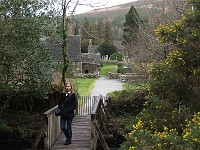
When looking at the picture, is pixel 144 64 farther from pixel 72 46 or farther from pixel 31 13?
pixel 72 46

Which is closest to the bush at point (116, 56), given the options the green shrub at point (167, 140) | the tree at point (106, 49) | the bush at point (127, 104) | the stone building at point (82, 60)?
the tree at point (106, 49)

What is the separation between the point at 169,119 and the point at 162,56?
9841mm

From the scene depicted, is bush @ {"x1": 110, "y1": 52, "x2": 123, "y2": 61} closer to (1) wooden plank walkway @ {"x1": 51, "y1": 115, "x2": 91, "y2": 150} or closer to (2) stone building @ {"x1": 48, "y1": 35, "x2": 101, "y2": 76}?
(2) stone building @ {"x1": 48, "y1": 35, "x2": 101, "y2": 76}

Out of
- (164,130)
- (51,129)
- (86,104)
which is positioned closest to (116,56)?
(86,104)

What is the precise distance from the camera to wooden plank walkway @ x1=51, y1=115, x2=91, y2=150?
1048 centimetres

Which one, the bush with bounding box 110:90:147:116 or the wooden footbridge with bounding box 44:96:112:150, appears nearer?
the wooden footbridge with bounding box 44:96:112:150

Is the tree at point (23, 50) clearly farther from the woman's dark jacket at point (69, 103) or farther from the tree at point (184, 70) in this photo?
the tree at point (184, 70)

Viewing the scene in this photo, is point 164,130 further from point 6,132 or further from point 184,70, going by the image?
point 6,132

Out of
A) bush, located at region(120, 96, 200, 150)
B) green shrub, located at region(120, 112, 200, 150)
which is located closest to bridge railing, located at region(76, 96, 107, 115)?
bush, located at region(120, 96, 200, 150)

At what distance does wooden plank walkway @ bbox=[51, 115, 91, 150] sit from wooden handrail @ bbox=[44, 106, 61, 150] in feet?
0.55

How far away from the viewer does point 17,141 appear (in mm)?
15234

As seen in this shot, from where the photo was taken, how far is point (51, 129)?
10812 millimetres

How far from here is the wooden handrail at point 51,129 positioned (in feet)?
34.0

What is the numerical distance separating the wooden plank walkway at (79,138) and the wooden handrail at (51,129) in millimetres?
167
